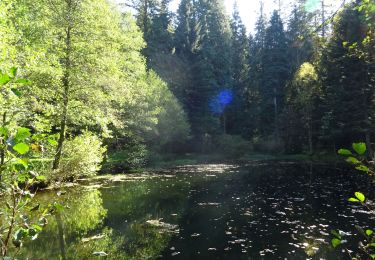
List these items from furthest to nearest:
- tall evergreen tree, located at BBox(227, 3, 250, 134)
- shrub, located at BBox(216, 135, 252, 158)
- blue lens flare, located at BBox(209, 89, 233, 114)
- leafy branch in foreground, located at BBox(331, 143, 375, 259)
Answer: tall evergreen tree, located at BBox(227, 3, 250, 134) → blue lens flare, located at BBox(209, 89, 233, 114) → shrub, located at BBox(216, 135, 252, 158) → leafy branch in foreground, located at BBox(331, 143, 375, 259)

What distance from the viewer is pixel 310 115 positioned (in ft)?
151

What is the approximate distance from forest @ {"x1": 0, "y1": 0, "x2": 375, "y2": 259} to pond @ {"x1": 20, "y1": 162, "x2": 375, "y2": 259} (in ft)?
0.46

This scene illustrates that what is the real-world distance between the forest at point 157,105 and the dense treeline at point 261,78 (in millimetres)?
235

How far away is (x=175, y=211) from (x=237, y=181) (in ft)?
34.7

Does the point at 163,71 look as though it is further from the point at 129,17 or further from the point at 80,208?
the point at 80,208

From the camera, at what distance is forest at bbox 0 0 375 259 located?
518 centimetres

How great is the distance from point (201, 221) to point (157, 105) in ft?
96.0

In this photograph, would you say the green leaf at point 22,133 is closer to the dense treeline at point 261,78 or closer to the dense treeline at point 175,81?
the dense treeline at point 175,81

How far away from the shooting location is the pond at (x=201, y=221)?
1048 centimetres

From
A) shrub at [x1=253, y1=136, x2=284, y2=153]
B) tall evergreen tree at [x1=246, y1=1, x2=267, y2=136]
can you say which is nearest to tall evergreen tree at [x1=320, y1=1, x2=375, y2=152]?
shrub at [x1=253, y1=136, x2=284, y2=153]

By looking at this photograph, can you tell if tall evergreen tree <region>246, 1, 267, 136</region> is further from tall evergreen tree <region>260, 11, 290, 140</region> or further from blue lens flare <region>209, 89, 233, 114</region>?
blue lens flare <region>209, 89, 233, 114</region>

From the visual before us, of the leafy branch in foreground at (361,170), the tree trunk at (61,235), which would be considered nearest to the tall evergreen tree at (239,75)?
the tree trunk at (61,235)

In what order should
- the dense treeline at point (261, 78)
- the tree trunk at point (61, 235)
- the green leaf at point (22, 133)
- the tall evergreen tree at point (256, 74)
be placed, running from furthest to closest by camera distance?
the tall evergreen tree at point (256, 74), the dense treeline at point (261, 78), the tree trunk at point (61, 235), the green leaf at point (22, 133)

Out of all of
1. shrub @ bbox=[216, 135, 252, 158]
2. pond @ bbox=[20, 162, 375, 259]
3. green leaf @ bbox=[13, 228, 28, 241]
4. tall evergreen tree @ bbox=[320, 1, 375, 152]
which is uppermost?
tall evergreen tree @ bbox=[320, 1, 375, 152]
